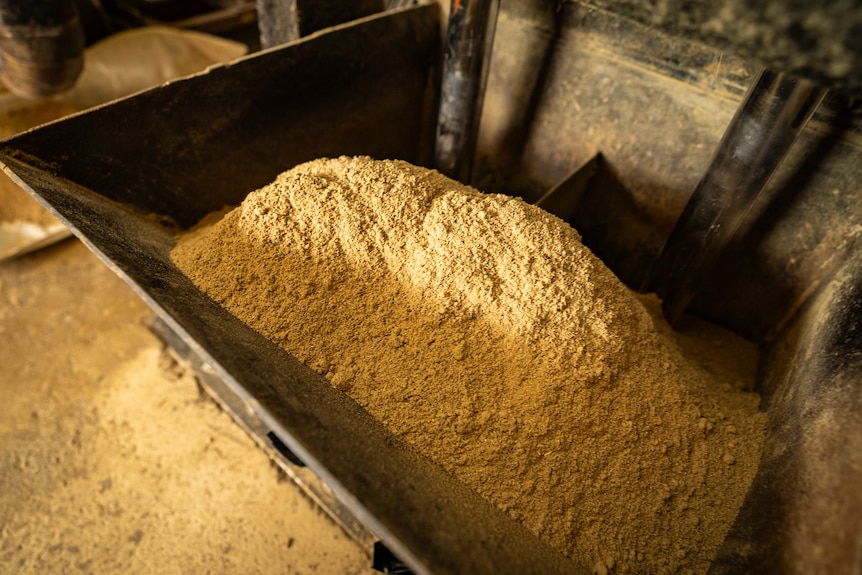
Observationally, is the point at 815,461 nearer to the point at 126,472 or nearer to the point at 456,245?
the point at 456,245

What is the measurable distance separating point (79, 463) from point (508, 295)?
179 cm

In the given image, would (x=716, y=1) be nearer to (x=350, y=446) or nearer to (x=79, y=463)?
(x=350, y=446)

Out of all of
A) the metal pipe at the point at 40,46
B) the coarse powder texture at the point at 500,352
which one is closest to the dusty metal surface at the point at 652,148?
the coarse powder texture at the point at 500,352

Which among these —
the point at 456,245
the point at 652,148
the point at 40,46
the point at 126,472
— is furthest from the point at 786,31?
the point at 40,46

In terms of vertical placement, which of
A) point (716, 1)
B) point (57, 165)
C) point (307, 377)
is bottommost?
point (307, 377)

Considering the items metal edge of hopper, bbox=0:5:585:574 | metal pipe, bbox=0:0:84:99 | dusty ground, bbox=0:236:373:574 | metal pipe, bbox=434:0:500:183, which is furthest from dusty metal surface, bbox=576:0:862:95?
metal pipe, bbox=0:0:84:99

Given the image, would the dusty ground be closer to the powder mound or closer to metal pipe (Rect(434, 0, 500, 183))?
the powder mound

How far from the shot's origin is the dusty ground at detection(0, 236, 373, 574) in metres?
1.67

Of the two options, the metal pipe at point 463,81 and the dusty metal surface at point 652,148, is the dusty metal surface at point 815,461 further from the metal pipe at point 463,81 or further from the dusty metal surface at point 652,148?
the metal pipe at point 463,81

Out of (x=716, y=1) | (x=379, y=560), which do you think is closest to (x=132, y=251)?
(x=379, y=560)


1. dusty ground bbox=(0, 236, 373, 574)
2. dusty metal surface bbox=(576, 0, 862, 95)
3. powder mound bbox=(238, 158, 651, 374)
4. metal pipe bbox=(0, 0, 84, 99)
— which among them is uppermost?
dusty metal surface bbox=(576, 0, 862, 95)

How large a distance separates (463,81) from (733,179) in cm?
90

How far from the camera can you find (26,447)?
6.19ft

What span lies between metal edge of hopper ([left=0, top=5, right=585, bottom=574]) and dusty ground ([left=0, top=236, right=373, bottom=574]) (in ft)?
2.82
